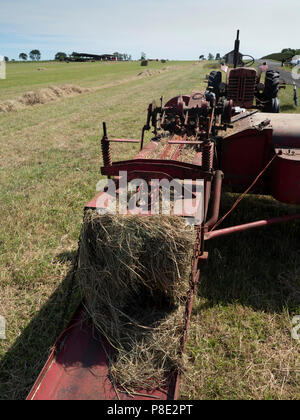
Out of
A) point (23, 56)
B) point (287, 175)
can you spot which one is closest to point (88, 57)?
point (23, 56)

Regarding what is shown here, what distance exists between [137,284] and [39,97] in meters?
18.4

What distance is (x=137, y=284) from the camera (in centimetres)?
292

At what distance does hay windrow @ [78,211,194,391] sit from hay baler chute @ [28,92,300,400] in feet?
0.34

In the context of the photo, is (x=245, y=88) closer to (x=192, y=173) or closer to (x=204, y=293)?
(x=192, y=173)

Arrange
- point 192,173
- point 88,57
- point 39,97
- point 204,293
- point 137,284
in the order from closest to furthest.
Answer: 1. point 137,284
2. point 192,173
3. point 204,293
4. point 39,97
5. point 88,57

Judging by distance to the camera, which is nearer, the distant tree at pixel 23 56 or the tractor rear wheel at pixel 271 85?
the tractor rear wheel at pixel 271 85

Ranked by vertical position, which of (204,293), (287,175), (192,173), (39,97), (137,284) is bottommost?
(204,293)

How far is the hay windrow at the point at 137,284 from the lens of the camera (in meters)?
2.54

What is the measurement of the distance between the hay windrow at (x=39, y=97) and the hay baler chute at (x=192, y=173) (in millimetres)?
13671

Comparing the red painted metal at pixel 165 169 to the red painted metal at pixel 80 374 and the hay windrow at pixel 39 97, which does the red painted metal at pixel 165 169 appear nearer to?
the red painted metal at pixel 80 374

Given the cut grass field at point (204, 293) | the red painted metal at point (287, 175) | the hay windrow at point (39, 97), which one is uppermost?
the hay windrow at point (39, 97)

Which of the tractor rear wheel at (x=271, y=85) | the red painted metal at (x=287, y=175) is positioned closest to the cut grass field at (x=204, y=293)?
the red painted metal at (x=287, y=175)

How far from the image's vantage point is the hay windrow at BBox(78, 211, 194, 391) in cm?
254

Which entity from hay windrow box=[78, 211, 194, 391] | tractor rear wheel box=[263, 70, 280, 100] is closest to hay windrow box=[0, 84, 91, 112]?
tractor rear wheel box=[263, 70, 280, 100]
